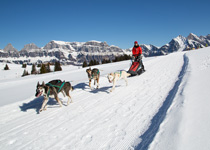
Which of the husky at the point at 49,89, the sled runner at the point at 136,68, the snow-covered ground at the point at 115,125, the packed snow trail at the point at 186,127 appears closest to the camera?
the packed snow trail at the point at 186,127

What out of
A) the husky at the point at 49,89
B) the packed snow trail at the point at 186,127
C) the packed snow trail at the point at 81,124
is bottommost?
the packed snow trail at the point at 81,124

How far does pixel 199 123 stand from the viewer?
9.26 feet

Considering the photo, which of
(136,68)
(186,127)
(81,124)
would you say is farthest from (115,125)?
(136,68)

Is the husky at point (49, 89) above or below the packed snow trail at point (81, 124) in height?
above

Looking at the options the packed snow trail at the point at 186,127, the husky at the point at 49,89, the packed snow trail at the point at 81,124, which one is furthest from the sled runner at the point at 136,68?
the packed snow trail at the point at 186,127

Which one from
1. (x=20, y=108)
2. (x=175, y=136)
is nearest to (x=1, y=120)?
(x=20, y=108)

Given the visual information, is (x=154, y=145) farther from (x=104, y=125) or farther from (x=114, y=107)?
(x=114, y=107)

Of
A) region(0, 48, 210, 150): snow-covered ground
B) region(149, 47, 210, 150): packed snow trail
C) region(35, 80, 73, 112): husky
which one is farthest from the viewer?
region(35, 80, 73, 112): husky

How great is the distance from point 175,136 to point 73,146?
2.29m

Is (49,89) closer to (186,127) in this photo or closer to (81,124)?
(81,124)

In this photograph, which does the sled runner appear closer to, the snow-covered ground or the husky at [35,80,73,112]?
the snow-covered ground

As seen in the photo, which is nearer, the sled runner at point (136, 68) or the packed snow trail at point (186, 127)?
the packed snow trail at point (186, 127)

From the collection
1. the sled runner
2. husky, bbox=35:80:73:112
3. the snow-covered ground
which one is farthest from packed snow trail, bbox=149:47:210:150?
the sled runner

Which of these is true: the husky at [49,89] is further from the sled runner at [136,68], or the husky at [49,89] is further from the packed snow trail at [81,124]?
the sled runner at [136,68]
